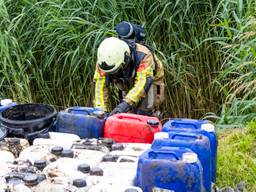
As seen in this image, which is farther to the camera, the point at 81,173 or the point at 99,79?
the point at 99,79

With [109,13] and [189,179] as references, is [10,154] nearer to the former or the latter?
[189,179]

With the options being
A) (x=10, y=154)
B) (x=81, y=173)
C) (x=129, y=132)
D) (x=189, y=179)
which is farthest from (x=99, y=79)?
(x=189, y=179)

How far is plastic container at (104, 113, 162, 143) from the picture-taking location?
10.9 ft

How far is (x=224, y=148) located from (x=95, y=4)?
2.12m

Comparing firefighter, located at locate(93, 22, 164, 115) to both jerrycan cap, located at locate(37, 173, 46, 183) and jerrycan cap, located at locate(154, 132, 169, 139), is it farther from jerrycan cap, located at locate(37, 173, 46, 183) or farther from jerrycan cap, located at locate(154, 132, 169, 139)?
jerrycan cap, located at locate(37, 173, 46, 183)

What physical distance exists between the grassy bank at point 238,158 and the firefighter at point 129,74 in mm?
729

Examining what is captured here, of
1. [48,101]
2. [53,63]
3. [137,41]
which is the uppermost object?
[137,41]

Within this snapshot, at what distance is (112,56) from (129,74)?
0.32 m

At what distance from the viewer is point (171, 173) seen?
101 inches

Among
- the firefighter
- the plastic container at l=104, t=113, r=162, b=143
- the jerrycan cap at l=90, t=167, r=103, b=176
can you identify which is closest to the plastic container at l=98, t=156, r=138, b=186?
the jerrycan cap at l=90, t=167, r=103, b=176

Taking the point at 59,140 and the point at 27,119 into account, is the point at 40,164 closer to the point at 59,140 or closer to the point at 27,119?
the point at 59,140

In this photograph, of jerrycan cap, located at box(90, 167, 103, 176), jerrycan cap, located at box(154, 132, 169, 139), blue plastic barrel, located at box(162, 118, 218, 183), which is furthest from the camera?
blue plastic barrel, located at box(162, 118, 218, 183)

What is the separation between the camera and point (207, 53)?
5.19m

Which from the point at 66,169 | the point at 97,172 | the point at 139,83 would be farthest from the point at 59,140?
the point at 139,83
